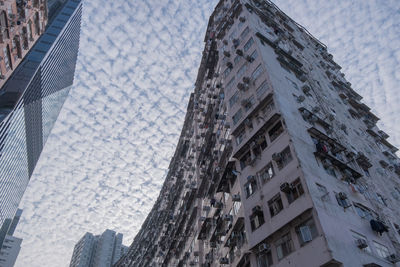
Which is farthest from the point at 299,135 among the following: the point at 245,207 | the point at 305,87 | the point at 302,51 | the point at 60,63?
the point at 60,63

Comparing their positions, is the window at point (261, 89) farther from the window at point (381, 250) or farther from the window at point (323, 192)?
the window at point (381, 250)

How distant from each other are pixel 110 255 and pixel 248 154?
4116 inches

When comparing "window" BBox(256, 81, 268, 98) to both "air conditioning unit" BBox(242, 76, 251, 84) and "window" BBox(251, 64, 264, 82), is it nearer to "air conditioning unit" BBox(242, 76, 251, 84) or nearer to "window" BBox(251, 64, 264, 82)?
"window" BBox(251, 64, 264, 82)

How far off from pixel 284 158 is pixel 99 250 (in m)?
110

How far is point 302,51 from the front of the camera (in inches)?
1300

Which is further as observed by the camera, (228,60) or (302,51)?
(302,51)

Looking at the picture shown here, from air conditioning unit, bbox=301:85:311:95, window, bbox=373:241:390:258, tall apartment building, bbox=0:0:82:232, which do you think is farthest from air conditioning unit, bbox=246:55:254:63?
tall apartment building, bbox=0:0:82:232

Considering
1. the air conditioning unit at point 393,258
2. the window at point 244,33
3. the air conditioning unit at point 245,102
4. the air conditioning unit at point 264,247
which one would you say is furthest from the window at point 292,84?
the air conditioning unit at point 393,258

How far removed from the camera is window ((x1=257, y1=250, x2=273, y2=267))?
1484cm

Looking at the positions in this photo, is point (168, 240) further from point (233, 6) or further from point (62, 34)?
point (62, 34)

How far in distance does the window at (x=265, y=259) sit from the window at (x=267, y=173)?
12.6 feet

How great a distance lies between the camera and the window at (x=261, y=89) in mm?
20764

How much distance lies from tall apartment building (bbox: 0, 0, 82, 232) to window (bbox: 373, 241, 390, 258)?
5096cm

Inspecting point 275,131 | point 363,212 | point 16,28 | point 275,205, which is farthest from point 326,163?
point 16,28
